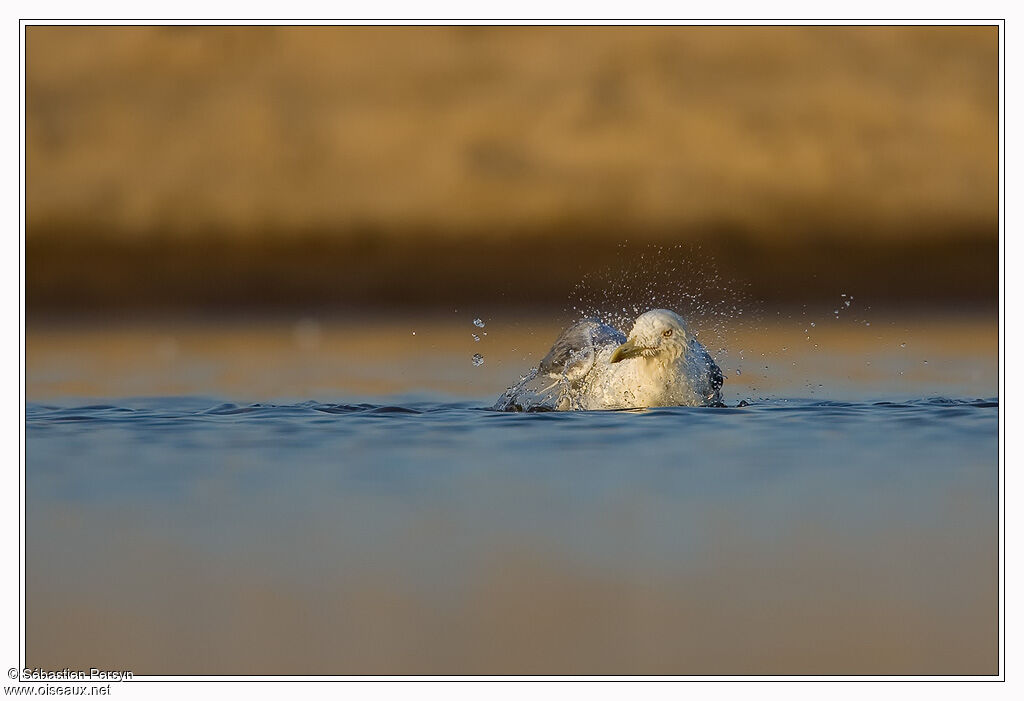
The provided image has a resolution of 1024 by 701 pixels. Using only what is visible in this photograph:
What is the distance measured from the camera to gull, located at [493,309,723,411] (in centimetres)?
1227

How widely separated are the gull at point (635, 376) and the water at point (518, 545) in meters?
0.71

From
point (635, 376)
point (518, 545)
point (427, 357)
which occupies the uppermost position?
point (427, 357)

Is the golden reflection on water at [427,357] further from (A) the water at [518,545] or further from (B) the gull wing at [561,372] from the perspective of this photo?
(A) the water at [518,545]

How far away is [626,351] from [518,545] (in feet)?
15.5

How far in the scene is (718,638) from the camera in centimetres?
645

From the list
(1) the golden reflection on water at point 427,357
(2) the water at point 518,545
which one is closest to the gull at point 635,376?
(2) the water at point 518,545

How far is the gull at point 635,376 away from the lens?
40.3ft

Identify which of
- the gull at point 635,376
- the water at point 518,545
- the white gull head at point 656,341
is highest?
the white gull head at point 656,341

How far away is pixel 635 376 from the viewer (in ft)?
40.3

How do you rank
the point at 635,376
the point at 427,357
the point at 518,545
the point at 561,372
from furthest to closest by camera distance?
the point at 427,357
the point at 561,372
the point at 635,376
the point at 518,545

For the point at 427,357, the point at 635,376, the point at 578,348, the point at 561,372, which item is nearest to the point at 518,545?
the point at 635,376

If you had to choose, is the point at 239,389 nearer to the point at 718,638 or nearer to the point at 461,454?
the point at 461,454

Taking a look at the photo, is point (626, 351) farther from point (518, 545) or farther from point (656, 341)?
point (518, 545)
